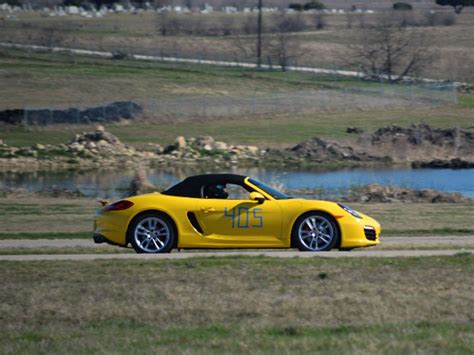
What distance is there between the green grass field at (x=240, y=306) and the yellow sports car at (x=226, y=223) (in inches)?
47.9

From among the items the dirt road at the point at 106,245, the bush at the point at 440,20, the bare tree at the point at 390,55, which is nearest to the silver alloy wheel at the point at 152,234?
the dirt road at the point at 106,245

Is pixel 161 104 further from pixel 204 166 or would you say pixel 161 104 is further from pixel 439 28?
pixel 439 28

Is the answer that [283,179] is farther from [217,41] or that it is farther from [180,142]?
[217,41]

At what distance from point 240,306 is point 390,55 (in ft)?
229

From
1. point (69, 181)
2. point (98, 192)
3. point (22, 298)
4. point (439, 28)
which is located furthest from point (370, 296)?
point (439, 28)

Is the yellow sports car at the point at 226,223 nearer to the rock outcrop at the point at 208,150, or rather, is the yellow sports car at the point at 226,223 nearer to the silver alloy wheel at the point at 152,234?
the silver alloy wheel at the point at 152,234

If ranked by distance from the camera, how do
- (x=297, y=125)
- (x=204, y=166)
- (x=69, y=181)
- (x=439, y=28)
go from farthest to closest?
(x=439, y=28) < (x=297, y=125) < (x=204, y=166) < (x=69, y=181)

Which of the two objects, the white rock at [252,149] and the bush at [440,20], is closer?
the white rock at [252,149]

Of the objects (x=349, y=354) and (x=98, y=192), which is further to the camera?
(x=98, y=192)

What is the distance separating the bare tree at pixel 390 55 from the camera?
8081 centimetres

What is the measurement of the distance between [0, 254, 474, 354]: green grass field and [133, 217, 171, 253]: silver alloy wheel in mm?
1303

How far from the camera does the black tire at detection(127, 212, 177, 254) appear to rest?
16.7 metres

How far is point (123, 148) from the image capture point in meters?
46.6

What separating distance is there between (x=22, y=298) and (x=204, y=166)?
103 feet
